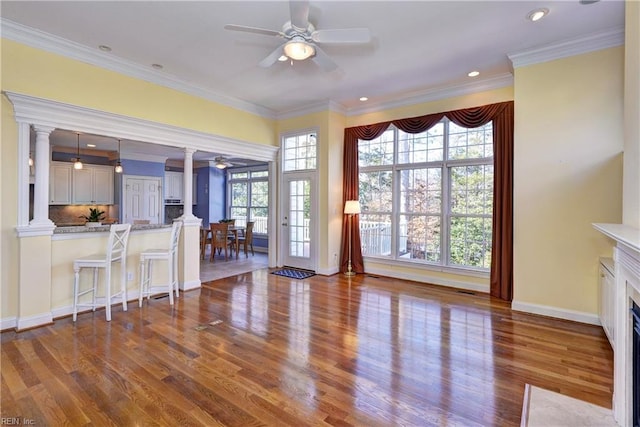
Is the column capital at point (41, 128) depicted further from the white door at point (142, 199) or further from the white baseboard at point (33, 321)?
the white door at point (142, 199)

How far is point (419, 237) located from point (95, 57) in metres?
5.43

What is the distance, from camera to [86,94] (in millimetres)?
3748

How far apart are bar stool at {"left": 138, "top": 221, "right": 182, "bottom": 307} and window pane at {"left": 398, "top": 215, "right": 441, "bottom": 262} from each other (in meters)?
3.80

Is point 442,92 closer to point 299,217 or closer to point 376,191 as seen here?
point 376,191

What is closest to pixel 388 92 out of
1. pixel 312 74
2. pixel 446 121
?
pixel 446 121

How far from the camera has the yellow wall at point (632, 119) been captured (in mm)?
1790

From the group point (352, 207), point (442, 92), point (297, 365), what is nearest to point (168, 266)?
point (297, 365)

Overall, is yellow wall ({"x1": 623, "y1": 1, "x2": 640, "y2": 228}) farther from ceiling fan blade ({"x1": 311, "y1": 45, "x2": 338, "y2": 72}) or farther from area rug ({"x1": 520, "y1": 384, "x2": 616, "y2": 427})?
ceiling fan blade ({"x1": 311, "y1": 45, "x2": 338, "y2": 72})

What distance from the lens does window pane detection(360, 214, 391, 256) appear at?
227 inches

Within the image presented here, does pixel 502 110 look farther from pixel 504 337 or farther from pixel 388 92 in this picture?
pixel 504 337

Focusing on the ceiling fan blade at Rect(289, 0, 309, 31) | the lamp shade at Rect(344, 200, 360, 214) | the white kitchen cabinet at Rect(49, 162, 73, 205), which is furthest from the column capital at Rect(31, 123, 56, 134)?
the white kitchen cabinet at Rect(49, 162, 73, 205)

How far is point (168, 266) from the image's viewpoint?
4.23 meters

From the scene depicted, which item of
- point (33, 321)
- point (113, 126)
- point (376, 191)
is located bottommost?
point (33, 321)

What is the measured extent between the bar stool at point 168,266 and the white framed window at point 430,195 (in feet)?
11.1
